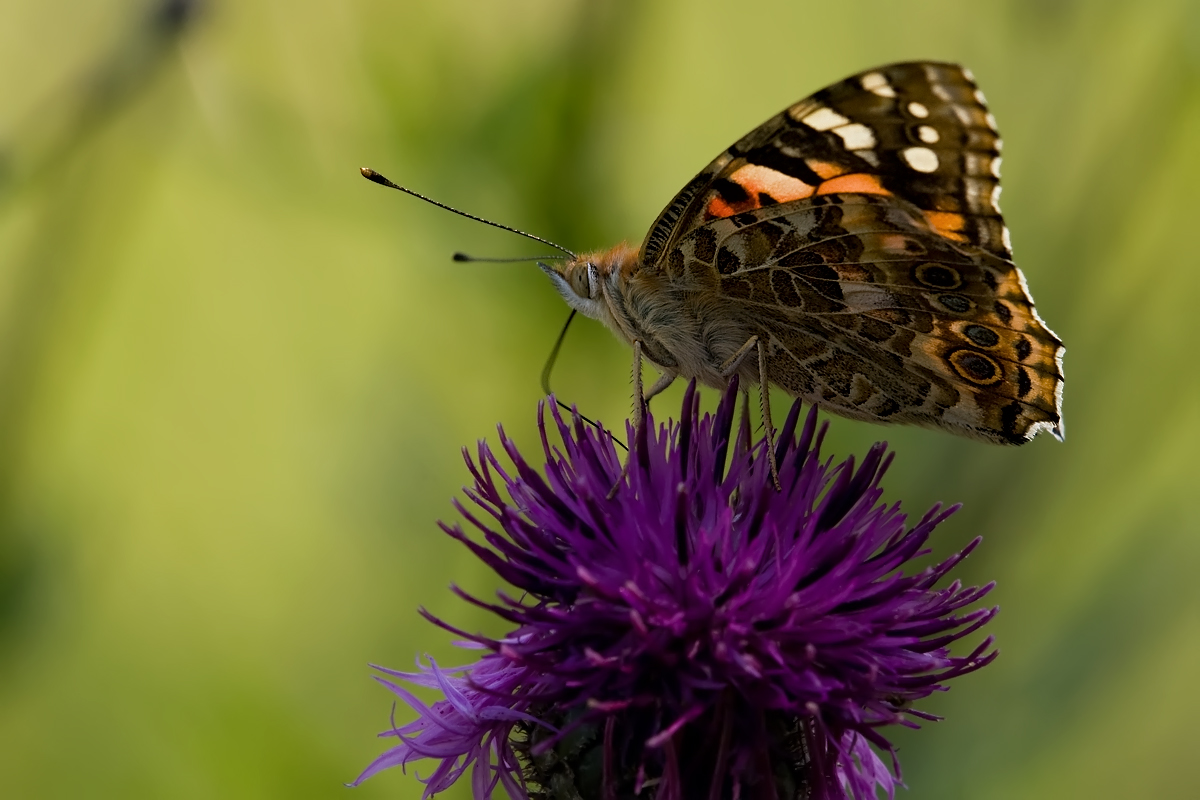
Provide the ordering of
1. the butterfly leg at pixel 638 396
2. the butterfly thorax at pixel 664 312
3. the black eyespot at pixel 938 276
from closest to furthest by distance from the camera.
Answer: the butterfly leg at pixel 638 396 → the black eyespot at pixel 938 276 → the butterfly thorax at pixel 664 312

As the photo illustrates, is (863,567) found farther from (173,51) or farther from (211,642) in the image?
(211,642)

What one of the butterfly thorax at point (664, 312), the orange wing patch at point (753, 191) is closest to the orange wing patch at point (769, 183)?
the orange wing patch at point (753, 191)

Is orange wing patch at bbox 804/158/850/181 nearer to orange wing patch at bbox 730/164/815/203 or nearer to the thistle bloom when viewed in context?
orange wing patch at bbox 730/164/815/203

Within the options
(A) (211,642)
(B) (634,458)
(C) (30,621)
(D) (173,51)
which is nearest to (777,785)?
(B) (634,458)

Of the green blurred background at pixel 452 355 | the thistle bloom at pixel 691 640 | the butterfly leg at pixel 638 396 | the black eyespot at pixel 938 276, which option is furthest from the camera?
the green blurred background at pixel 452 355

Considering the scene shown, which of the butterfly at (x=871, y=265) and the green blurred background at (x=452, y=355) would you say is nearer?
the butterfly at (x=871, y=265)

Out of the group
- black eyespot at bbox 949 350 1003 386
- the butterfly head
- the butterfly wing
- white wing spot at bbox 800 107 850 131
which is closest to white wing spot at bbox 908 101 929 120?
the butterfly wing

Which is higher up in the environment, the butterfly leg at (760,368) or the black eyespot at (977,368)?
the black eyespot at (977,368)

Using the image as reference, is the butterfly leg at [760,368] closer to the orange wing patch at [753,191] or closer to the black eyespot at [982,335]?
the orange wing patch at [753,191]
